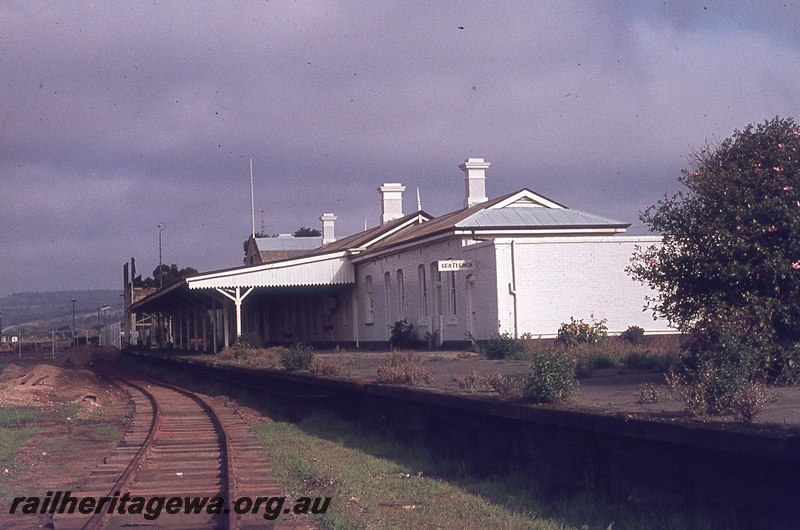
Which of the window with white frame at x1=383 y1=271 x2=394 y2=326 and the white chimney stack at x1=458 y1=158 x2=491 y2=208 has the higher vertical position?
the white chimney stack at x1=458 y1=158 x2=491 y2=208

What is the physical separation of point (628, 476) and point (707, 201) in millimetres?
4352

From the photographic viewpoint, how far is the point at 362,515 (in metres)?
7.59

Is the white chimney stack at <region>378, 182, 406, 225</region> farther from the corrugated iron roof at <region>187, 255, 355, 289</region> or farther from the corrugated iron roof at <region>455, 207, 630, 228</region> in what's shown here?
the corrugated iron roof at <region>455, 207, 630, 228</region>

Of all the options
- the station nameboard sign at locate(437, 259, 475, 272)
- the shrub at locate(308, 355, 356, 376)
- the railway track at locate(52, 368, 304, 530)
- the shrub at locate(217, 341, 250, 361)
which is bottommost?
the railway track at locate(52, 368, 304, 530)

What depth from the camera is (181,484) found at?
30.0 feet

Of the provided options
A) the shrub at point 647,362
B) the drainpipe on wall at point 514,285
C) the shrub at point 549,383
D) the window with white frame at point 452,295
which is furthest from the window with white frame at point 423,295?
the shrub at point 549,383

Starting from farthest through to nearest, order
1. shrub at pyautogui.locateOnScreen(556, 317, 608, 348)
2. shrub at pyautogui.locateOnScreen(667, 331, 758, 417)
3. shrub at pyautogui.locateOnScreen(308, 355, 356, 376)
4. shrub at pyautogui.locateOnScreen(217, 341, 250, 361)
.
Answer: shrub at pyautogui.locateOnScreen(217, 341, 250, 361) → shrub at pyautogui.locateOnScreen(556, 317, 608, 348) → shrub at pyautogui.locateOnScreen(308, 355, 356, 376) → shrub at pyautogui.locateOnScreen(667, 331, 758, 417)

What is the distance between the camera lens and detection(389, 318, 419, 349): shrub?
27031mm

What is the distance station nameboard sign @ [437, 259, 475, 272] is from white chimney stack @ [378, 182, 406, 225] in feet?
55.9

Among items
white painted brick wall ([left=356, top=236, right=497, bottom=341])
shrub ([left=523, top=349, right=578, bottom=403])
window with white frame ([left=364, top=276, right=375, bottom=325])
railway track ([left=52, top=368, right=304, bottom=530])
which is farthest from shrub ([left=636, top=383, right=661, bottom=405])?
window with white frame ([left=364, top=276, right=375, bottom=325])

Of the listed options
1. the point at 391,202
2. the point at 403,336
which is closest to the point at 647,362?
the point at 403,336

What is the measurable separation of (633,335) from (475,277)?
4270mm

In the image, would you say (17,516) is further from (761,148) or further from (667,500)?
(761,148)

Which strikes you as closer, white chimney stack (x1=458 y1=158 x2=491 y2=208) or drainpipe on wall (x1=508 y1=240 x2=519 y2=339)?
drainpipe on wall (x1=508 y1=240 x2=519 y2=339)
